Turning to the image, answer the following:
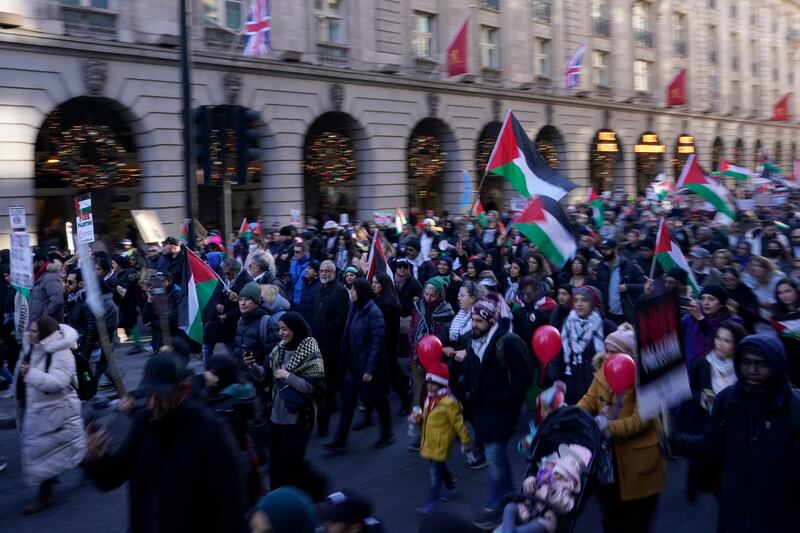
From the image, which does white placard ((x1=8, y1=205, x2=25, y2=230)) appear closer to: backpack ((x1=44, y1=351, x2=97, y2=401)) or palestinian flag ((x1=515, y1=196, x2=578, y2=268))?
backpack ((x1=44, y1=351, x2=97, y2=401))

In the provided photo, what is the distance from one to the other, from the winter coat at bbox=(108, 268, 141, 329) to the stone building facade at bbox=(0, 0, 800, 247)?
3.33m

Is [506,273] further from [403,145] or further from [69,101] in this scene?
[403,145]

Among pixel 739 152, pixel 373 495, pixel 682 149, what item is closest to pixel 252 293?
pixel 373 495

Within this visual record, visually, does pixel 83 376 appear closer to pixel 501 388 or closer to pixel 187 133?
pixel 187 133

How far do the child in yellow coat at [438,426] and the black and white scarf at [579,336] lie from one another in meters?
1.32

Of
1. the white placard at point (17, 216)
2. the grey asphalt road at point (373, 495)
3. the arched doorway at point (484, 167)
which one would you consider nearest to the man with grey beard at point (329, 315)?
the grey asphalt road at point (373, 495)

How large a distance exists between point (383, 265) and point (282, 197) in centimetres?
1360

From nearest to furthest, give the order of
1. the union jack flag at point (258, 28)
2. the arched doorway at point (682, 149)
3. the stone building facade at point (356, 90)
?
the stone building facade at point (356, 90), the union jack flag at point (258, 28), the arched doorway at point (682, 149)

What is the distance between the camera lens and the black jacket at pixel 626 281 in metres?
9.84

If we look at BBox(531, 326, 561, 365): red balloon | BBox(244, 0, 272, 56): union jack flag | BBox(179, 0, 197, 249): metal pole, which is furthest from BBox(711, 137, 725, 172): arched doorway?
BBox(531, 326, 561, 365): red balloon

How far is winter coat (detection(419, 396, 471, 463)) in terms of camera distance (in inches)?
221

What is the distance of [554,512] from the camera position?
361cm

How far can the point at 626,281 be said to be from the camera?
10219 millimetres

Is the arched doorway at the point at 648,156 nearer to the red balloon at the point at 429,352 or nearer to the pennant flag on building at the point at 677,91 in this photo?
the pennant flag on building at the point at 677,91
